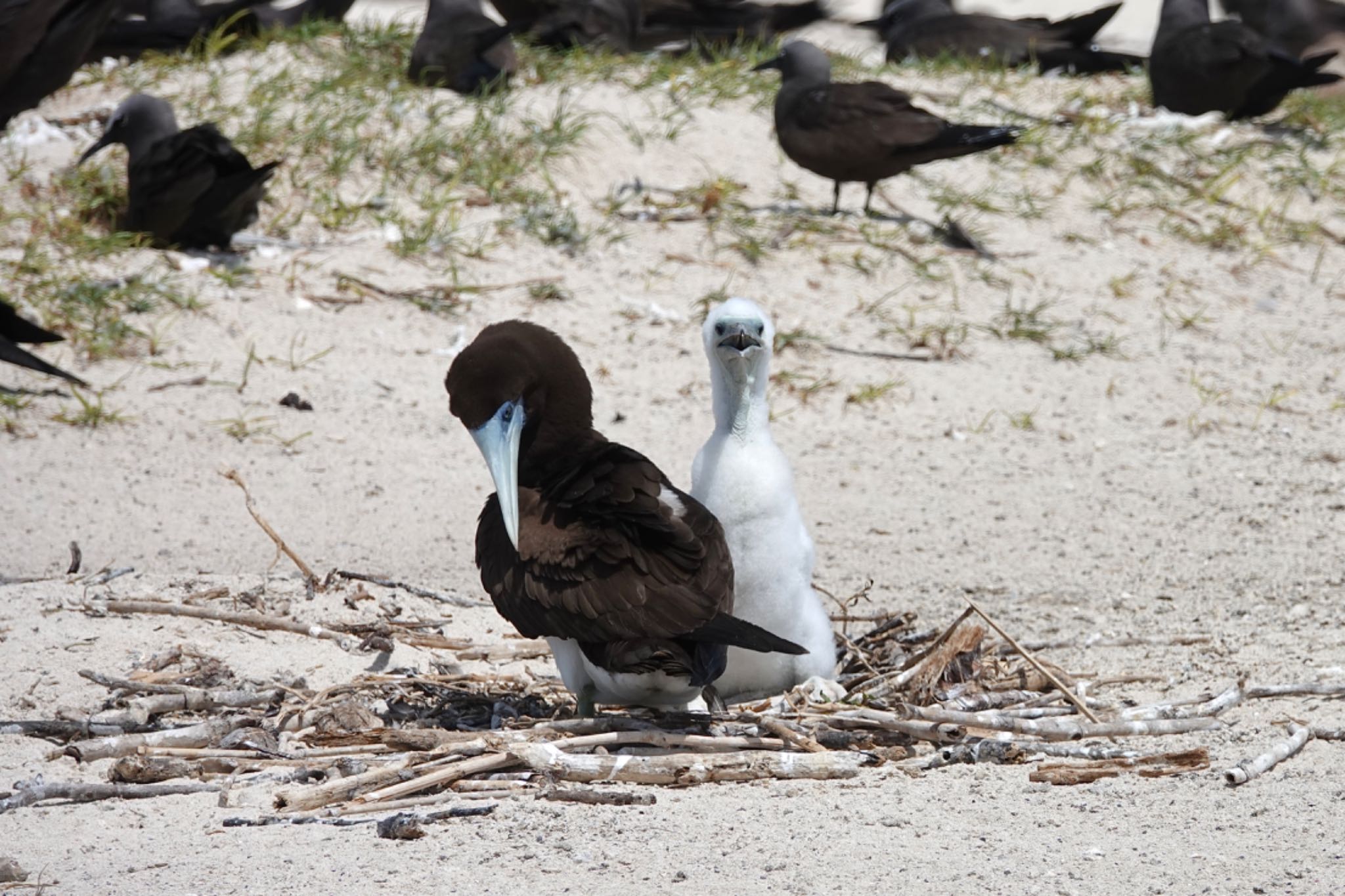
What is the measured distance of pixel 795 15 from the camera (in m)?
13.5

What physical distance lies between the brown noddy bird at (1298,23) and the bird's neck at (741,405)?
10090 millimetres

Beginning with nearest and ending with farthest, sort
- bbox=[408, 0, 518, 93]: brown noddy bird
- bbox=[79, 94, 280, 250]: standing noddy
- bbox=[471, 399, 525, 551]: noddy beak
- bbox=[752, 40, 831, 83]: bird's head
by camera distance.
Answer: bbox=[471, 399, 525, 551]: noddy beak, bbox=[79, 94, 280, 250]: standing noddy, bbox=[752, 40, 831, 83]: bird's head, bbox=[408, 0, 518, 93]: brown noddy bird

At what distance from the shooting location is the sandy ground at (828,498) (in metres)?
3.07

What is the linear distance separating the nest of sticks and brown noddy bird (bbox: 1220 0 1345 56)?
10.1 metres

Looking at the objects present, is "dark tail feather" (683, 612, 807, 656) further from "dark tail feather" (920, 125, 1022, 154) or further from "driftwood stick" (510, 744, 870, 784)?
"dark tail feather" (920, 125, 1022, 154)

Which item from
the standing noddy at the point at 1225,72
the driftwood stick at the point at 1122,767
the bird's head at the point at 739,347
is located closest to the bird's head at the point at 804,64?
the standing noddy at the point at 1225,72

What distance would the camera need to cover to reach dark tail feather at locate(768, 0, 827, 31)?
13.3 metres

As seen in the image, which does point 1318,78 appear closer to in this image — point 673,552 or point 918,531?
point 918,531

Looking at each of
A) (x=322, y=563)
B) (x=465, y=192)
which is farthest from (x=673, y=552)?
(x=465, y=192)

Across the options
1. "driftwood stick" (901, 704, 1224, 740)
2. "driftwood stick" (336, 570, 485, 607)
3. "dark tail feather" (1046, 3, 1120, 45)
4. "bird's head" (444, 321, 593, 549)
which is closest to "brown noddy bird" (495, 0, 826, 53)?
"dark tail feather" (1046, 3, 1120, 45)

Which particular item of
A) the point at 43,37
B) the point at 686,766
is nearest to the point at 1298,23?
the point at 43,37

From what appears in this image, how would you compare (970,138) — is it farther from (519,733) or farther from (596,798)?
(596,798)

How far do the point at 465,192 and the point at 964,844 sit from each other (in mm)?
5932

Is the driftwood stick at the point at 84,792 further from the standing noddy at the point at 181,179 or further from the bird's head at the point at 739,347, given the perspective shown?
the standing noddy at the point at 181,179
